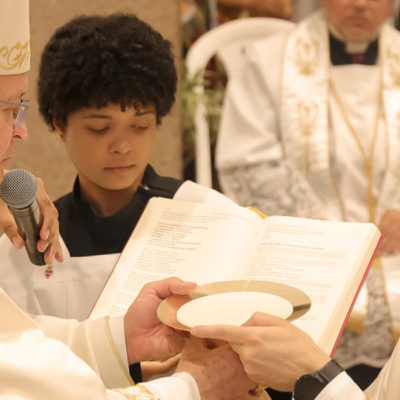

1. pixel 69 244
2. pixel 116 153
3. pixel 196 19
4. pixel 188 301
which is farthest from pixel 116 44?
pixel 196 19

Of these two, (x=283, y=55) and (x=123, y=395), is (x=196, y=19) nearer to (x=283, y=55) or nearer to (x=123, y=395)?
(x=283, y=55)

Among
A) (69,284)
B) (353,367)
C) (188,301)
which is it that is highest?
(188,301)

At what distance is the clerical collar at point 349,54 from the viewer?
2.85 metres

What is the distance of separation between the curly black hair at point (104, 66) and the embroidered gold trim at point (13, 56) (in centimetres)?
29

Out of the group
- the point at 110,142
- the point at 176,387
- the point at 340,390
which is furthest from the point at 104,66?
the point at 340,390

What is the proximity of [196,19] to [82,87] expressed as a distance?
8.95 ft

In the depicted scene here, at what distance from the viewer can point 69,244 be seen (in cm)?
158

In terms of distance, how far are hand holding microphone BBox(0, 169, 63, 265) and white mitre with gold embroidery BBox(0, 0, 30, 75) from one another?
237 millimetres

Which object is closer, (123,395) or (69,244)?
(123,395)

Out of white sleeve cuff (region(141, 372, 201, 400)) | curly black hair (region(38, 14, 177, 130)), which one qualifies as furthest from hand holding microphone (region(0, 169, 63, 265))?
white sleeve cuff (region(141, 372, 201, 400))

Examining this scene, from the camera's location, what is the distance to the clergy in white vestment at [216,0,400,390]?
2.72 m

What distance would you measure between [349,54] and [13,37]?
194 cm

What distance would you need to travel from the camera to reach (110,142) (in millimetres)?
1547

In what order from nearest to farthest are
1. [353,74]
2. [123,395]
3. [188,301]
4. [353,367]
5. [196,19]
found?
[123,395] < [188,301] < [353,367] < [353,74] < [196,19]
